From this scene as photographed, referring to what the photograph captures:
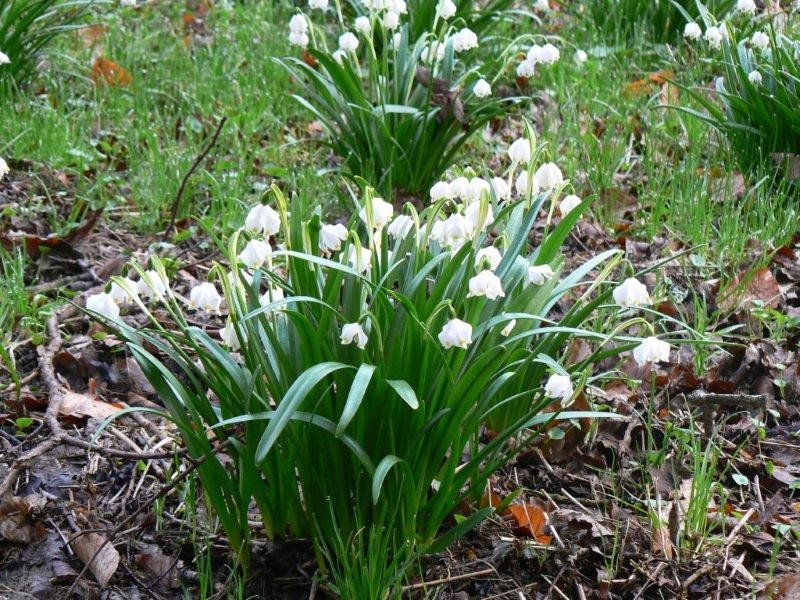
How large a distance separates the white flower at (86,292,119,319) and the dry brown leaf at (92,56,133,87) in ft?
9.45

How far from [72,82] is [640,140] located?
2787 mm

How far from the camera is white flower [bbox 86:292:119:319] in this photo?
72.5 inches

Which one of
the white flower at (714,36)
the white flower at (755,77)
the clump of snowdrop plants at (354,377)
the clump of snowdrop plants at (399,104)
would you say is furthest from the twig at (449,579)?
the white flower at (714,36)

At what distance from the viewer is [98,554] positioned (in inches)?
79.2

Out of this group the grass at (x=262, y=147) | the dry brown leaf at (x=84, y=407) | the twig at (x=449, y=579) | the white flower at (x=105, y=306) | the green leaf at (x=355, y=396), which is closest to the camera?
the green leaf at (x=355, y=396)

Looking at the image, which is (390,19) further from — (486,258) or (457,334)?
(457,334)

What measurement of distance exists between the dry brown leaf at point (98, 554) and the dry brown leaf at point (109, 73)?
294 centimetres

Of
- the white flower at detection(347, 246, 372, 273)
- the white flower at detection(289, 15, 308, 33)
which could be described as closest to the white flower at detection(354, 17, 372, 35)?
the white flower at detection(289, 15, 308, 33)

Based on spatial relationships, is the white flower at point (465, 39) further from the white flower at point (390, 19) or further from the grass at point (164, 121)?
the grass at point (164, 121)

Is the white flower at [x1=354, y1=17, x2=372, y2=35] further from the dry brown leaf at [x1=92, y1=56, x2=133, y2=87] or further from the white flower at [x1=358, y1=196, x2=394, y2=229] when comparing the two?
the white flower at [x1=358, y1=196, x2=394, y2=229]

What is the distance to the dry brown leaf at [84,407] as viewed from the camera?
246 cm

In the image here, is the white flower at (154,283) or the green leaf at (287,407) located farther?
the white flower at (154,283)

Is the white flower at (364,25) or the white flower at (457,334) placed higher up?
the white flower at (364,25)

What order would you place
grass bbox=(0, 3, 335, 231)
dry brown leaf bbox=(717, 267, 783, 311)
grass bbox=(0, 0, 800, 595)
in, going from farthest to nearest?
grass bbox=(0, 3, 335, 231) → grass bbox=(0, 0, 800, 595) → dry brown leaf bbox=(717, 267, 783, 311)
